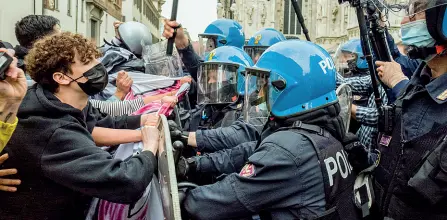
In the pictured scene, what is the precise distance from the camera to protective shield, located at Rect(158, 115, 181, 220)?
74.1 inches

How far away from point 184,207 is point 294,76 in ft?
3.11

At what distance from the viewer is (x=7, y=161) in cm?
214

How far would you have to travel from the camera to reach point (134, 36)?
519 cm

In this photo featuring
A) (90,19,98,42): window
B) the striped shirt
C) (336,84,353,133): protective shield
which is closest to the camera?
(336,84,353,133): protective shield

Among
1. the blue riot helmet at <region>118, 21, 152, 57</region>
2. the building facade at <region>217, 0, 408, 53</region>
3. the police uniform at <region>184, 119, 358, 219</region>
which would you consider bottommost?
the police uniform at <region>184, 119, 358, 219</region>

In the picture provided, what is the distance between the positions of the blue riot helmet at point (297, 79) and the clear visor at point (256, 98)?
5cm

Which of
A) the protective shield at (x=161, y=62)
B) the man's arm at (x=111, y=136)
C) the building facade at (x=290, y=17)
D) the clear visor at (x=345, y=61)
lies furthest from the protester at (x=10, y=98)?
the building facade at (x=290, y=17)

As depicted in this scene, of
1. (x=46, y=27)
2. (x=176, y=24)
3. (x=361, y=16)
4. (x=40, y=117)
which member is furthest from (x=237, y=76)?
(x=40, y=117)

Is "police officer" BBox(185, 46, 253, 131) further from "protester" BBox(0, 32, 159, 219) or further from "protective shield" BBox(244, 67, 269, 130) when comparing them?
"protester" BBox(0, 32, 159, 219)

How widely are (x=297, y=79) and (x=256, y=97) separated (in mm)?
373

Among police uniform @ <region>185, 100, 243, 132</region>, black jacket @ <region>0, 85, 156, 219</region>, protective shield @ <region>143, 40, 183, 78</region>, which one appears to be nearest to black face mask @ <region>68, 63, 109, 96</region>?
black jacket @ <region>0, 85, 156, 219</region>

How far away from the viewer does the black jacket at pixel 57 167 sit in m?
2.07

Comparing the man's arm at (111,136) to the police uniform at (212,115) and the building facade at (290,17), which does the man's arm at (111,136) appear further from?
the building facade at (290,17)

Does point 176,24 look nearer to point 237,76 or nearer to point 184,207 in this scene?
point 237,76
